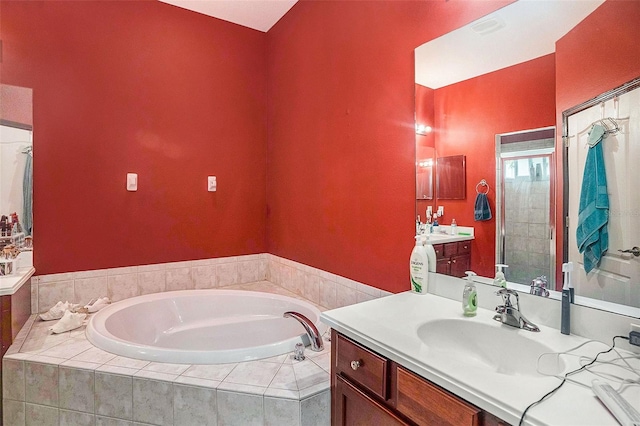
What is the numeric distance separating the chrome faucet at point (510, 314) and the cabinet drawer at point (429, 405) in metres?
0.46

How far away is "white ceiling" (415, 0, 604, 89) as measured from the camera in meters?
1.18

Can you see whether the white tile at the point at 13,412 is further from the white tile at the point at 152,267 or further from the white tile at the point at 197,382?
the white tile at the point at 152,267

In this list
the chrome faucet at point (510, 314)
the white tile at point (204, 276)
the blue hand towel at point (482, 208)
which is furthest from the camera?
the white tile at point (204, 276)

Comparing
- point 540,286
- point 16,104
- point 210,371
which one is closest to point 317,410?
point 210,371

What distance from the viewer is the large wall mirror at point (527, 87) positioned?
3.47 feet

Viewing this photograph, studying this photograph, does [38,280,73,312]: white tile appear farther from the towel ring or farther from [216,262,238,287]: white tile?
the towel ring

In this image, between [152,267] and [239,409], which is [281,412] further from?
[152,267]

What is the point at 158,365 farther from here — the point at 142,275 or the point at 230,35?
the point at 230,35

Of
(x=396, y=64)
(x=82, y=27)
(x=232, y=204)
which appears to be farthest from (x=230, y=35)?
(x=396, y=64)

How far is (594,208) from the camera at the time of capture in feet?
→ 3.57

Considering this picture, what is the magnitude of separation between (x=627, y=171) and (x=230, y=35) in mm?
2815

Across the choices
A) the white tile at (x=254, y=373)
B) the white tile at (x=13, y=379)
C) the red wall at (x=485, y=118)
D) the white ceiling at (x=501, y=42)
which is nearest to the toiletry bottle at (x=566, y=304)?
the red wall at (x=485, y=118)

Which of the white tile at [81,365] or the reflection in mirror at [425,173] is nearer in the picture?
the white tile at [81,365]

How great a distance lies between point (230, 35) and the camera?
2871mm
